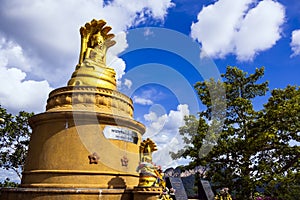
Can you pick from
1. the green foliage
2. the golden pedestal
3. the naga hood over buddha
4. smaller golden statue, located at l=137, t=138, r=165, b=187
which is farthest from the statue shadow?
the green foliage

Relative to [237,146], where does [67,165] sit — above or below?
below

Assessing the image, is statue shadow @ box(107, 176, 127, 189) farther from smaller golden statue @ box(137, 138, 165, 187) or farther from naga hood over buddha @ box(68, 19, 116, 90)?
naga hood over buddha @ box(68, 19, 116, 90)

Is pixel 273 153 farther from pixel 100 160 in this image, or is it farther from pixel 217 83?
pixel 100 160

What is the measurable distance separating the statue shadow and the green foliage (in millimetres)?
7530

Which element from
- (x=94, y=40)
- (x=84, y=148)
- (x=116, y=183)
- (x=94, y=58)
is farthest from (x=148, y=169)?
(x=94, y=40)

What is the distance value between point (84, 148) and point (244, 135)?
31.8 ft

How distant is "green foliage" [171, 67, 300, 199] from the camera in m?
13.1

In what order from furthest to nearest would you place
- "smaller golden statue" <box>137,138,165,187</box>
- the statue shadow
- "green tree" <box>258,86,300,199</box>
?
"green tree" <box>258,86,300,199</box> < the statue shadow < "smaller golden statue" <box>137,138,165,187</box>

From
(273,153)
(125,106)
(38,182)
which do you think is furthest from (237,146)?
(38,182)

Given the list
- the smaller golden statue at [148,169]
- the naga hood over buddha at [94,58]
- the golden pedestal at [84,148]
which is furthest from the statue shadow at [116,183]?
the naga hood over buddha at [94,58]

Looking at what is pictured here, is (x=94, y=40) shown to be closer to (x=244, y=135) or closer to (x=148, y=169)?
(x=148, y=169)

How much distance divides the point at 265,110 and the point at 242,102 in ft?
4.09

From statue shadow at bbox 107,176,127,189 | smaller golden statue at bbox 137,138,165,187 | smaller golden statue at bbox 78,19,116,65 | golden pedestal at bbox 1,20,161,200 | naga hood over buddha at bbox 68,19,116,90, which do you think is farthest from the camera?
smaller golden statue at bbox 78,19,116,65

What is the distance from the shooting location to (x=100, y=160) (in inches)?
323
